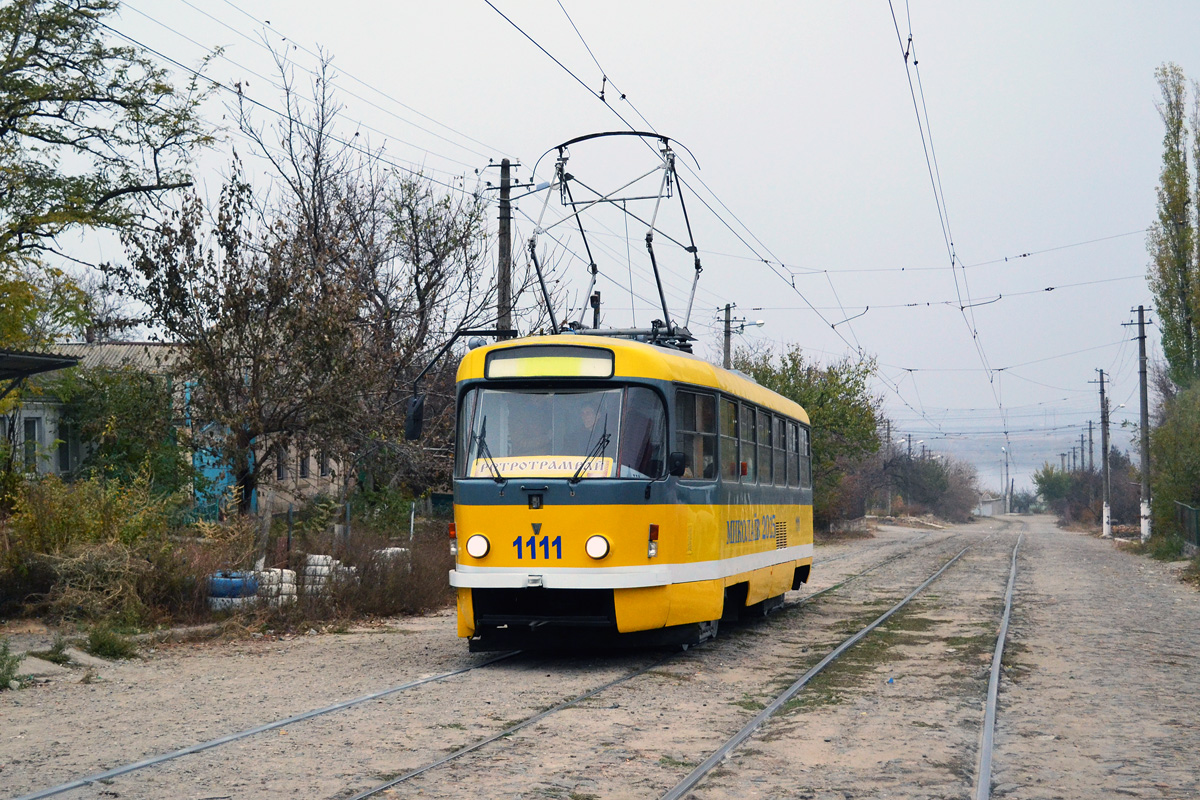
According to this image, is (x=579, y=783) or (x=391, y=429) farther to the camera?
(x=391, y=429)

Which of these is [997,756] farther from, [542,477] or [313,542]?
[313,542]

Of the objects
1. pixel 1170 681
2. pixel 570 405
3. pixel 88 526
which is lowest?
pixel 1170 681

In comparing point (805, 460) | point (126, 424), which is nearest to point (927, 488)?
point (805, 460)

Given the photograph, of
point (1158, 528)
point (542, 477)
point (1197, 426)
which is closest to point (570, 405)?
point (542, 477)

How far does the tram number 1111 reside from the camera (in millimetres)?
11055

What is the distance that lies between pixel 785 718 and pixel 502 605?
3378 millimetres

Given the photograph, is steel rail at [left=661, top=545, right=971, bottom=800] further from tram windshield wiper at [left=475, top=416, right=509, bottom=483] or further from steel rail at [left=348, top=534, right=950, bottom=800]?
tram windshield wiper at [left=475, top=416, right=509, bottom=483]

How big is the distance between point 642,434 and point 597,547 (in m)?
1.17

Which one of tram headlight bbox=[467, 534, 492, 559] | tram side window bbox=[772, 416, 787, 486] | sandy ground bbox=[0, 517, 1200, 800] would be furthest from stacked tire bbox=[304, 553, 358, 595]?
tram side window bbox=[772, 416, 787, 486]

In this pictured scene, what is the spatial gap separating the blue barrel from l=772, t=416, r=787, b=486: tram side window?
22.1ft

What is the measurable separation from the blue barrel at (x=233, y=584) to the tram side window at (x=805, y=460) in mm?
8168

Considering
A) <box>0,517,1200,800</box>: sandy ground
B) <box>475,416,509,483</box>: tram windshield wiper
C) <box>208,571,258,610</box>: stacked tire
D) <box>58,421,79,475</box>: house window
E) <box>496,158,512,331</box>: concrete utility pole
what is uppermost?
<box>496,158,512,331</box>: concrete utility pole

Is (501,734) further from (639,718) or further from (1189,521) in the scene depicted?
(1189,521)

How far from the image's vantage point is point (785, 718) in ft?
29.3
